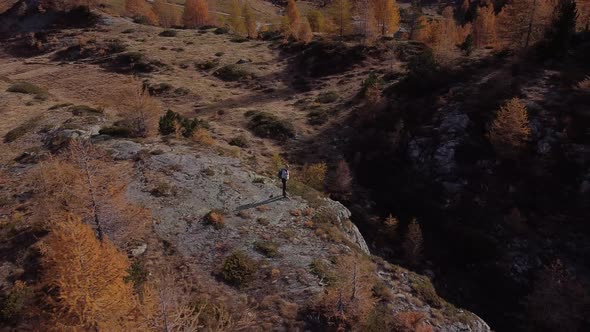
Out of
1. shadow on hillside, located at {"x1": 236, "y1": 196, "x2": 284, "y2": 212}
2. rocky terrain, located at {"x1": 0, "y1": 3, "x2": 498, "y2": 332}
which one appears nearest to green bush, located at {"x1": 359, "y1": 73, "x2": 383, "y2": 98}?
rocky terrain, located at {"x1": 0, "y1": 3, "x2": 498, "y2": 332}

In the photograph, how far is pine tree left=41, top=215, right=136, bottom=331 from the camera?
37.3 feet

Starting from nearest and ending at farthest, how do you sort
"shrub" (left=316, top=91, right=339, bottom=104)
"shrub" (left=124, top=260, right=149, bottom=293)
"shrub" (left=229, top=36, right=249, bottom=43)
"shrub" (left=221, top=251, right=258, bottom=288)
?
"shrub" (left=124, top=260, right=149, bottom=293) < "shrub" (left=221, top=251, right=258, bottom=288) < "shrub" (left=316, top=91, right=339, bottom=104) < "shrub" (left=229, top=36, right=249, bottom=43)

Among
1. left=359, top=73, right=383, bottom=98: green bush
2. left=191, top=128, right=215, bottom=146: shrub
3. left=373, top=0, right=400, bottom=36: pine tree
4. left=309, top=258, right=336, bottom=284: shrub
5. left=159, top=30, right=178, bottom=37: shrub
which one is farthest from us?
left=159, top=30, right=178, bottom=37: shrub

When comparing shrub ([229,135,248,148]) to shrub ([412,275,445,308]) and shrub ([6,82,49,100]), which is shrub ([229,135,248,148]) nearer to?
shrub ([6,82,49,100])

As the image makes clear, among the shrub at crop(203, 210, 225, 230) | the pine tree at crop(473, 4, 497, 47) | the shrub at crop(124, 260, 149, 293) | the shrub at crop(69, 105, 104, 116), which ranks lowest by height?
the shrub at crop(203, 210, 225, 230)

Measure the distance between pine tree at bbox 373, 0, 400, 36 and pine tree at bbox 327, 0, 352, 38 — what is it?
615 centimetres

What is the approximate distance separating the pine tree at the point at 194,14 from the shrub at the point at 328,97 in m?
66.8

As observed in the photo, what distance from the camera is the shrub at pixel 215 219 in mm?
23617

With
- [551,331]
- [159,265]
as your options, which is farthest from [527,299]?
[159,265]

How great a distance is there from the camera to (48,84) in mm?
58938

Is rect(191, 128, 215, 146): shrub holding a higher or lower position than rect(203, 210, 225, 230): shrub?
higher

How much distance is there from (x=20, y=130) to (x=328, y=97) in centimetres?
4059

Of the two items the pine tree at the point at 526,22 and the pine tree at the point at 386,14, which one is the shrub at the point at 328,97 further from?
the pine tree at the point at 386,14

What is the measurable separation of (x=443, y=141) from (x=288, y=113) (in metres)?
23.5
